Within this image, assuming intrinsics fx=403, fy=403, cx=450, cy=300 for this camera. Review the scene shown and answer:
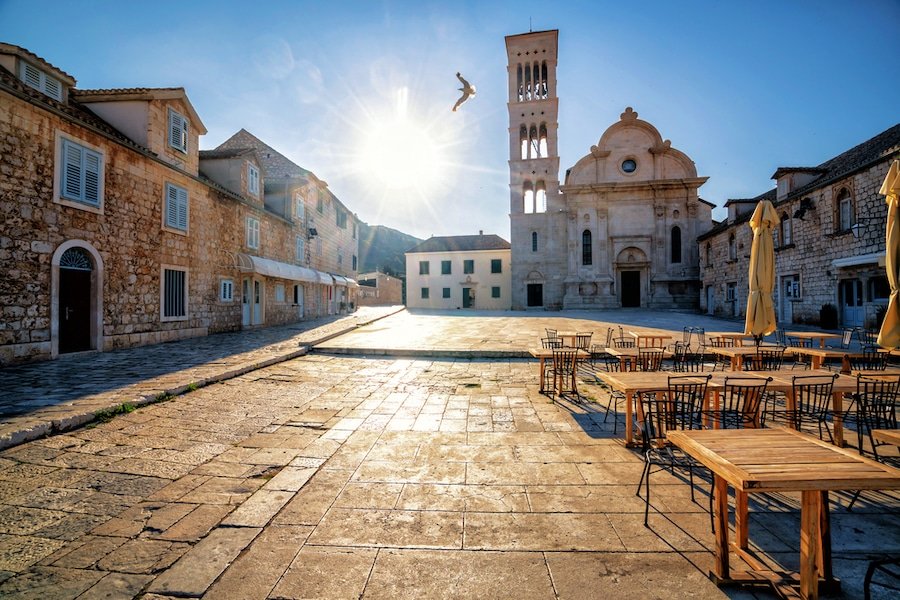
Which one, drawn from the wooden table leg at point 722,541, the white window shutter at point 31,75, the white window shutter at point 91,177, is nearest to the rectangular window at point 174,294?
the white window shutter at point 91,177

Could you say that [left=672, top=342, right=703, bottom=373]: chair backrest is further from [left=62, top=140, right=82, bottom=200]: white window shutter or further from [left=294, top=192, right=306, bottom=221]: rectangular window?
A: [left=294, top=192, right=306, bottom=221]: rectangular window

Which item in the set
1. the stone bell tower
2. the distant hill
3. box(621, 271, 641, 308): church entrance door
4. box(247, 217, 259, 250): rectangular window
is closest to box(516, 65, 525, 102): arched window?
the stone bell tower

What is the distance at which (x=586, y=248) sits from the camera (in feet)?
106

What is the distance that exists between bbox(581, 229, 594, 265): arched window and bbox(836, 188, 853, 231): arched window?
1727cm

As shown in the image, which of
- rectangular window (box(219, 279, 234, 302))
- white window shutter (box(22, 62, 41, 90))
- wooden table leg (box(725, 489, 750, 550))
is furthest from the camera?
rectangular window (box(219, 279, 234, 302))

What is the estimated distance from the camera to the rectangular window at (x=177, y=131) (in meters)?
12.6

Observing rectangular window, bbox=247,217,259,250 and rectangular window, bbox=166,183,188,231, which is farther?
rectangular window, bbox=247,217,259,250

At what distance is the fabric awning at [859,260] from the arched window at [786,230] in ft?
10.8

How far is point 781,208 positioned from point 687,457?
2047 cm

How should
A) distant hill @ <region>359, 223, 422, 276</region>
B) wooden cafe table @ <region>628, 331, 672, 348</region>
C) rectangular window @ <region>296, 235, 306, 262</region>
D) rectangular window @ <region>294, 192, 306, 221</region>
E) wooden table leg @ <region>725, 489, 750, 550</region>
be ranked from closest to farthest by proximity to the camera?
wooden table leg @ <region>725, 489, 750, 550</region> < wooden cafe table @ <region>628, 331, 672, 348</region> < rectangular window @ <region>294, 192, 306, 221</region> < rectangular window @ <region>296, 235, 306, 262</region> < distant hill @ <region>359, 223, 422, 276</region>

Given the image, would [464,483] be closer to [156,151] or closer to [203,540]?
[203,540]

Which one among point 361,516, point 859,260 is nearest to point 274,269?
point 361,516

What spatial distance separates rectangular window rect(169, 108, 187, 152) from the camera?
1259cm

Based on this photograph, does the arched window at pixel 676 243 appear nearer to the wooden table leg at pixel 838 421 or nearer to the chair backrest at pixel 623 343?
the chair backrest at pixel 623 343
